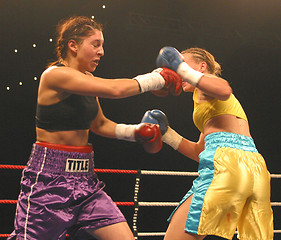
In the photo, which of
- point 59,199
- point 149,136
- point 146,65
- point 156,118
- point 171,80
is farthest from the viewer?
point 146,65

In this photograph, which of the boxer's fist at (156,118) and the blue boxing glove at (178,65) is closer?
the blue boxing glove at (178,65)

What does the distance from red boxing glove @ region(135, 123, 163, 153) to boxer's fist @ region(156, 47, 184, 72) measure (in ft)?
1.10

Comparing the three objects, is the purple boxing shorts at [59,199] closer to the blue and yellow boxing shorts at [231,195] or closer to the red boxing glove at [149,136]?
the red boxing glove at [149,136]

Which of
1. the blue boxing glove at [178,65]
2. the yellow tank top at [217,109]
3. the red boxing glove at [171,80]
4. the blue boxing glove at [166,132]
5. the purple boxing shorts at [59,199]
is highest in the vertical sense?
the blue boxing glove at [178,65]

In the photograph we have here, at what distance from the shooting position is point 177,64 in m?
1.68

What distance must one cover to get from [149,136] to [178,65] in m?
0.39

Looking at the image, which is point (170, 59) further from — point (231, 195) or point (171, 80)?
point (231, 195)

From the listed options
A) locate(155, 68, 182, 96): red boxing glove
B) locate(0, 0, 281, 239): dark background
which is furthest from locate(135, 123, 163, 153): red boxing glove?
locate(0, 0, 281, 239): dark background

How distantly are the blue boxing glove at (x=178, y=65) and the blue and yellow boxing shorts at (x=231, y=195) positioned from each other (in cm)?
31

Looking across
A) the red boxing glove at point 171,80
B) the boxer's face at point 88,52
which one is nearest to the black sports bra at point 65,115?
the boxer's face at point 88,52

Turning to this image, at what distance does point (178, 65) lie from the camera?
65.8 inches

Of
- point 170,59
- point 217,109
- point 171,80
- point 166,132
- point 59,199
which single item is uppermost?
point 170,59

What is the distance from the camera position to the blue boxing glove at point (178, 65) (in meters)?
1.60

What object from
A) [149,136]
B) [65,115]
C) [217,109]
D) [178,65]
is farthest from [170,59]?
[65,115]
